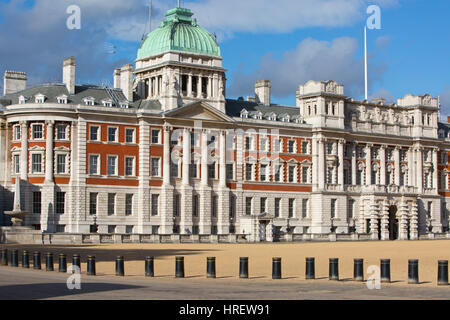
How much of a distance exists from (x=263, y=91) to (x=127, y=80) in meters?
21.3

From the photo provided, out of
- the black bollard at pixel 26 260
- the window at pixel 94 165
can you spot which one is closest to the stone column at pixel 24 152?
the window at pixel 94 165

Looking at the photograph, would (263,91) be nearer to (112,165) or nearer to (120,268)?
(112,165)

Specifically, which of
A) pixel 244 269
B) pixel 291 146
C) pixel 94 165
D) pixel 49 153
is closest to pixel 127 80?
pixel 94 165

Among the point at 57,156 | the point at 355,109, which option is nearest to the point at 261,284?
the point at 57,156

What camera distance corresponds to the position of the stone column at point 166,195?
95.1 m

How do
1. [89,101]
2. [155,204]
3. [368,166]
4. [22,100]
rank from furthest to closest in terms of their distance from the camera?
[368,166]
[155,204]
[89,101]
[22,100]

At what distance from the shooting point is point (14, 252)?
4706cm

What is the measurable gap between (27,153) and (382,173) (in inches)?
1907

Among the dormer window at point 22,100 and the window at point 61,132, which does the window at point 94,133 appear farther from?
the dormer window at point 22,100

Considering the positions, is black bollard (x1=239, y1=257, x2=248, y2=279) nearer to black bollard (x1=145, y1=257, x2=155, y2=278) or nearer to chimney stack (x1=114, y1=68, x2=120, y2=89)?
black bollard (x1=145, y1=257, x2=155, y2=278)

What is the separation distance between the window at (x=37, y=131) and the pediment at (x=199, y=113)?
13584mm

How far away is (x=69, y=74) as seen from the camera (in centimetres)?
9525

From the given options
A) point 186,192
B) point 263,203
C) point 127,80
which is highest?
point 127,80

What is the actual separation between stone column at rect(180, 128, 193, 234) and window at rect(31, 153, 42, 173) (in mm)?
15830
